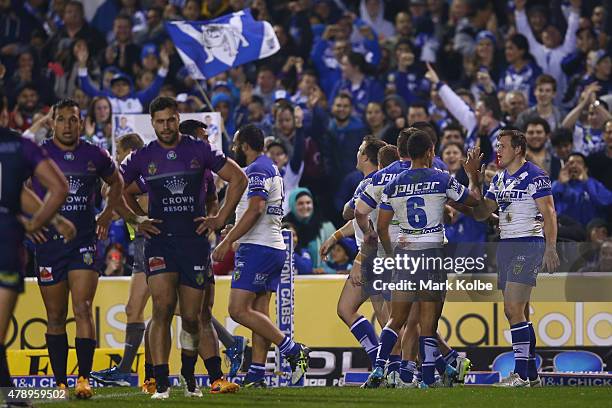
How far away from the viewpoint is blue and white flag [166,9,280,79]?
20.0 metres

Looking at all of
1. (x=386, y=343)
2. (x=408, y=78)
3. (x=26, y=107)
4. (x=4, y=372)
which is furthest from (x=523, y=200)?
(x=26, y=107)

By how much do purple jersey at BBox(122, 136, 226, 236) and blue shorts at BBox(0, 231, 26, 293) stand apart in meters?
2.61

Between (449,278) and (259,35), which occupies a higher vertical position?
(259,35)

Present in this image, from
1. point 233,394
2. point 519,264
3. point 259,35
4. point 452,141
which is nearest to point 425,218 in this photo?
point 519,264

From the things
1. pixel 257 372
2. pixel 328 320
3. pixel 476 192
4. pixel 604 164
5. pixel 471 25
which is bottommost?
pixel 257 372

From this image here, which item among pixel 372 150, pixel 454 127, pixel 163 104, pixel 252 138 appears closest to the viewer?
pixel 163 104

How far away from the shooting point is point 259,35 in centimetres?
2008

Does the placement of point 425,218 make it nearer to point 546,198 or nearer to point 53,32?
point 546,198

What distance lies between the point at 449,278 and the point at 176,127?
555cm

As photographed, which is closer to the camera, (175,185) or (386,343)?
(175,185)

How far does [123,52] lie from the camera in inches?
967

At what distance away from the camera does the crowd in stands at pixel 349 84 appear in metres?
19.2

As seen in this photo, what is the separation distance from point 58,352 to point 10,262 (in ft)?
9.60

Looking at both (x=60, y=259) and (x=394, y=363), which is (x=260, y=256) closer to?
(x=394, y=363)
